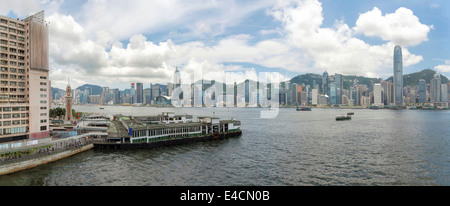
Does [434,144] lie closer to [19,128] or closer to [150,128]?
[150,128]

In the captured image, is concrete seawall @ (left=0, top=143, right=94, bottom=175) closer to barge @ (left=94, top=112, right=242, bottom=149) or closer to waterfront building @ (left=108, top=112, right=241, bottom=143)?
barge @ (left=94, top=112, right=242, bottom=149)

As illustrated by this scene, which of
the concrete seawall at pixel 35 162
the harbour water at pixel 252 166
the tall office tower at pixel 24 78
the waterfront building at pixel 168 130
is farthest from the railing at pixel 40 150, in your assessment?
the tall office tower at pixel 24 78

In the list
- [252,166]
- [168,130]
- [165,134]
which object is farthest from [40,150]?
[252,166]

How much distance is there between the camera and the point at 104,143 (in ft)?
215

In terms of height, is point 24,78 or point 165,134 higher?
point 24,78

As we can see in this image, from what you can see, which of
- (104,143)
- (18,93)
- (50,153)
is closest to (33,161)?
(50,153)

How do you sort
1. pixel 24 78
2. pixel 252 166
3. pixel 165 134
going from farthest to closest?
pixel 165 134 < pixel 24 78 < pixel 252 166

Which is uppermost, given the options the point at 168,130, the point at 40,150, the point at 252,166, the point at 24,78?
the point at 24,78

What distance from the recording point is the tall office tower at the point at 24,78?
60.9m

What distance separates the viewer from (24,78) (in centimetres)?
6569

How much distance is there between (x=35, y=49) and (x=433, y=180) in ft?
304

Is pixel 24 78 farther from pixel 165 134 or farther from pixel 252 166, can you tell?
pixel 252 166

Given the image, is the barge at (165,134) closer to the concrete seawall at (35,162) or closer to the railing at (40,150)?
the railing at (40,150)

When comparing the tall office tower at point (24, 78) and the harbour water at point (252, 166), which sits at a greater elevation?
the tall office tower at point (24, 78)
